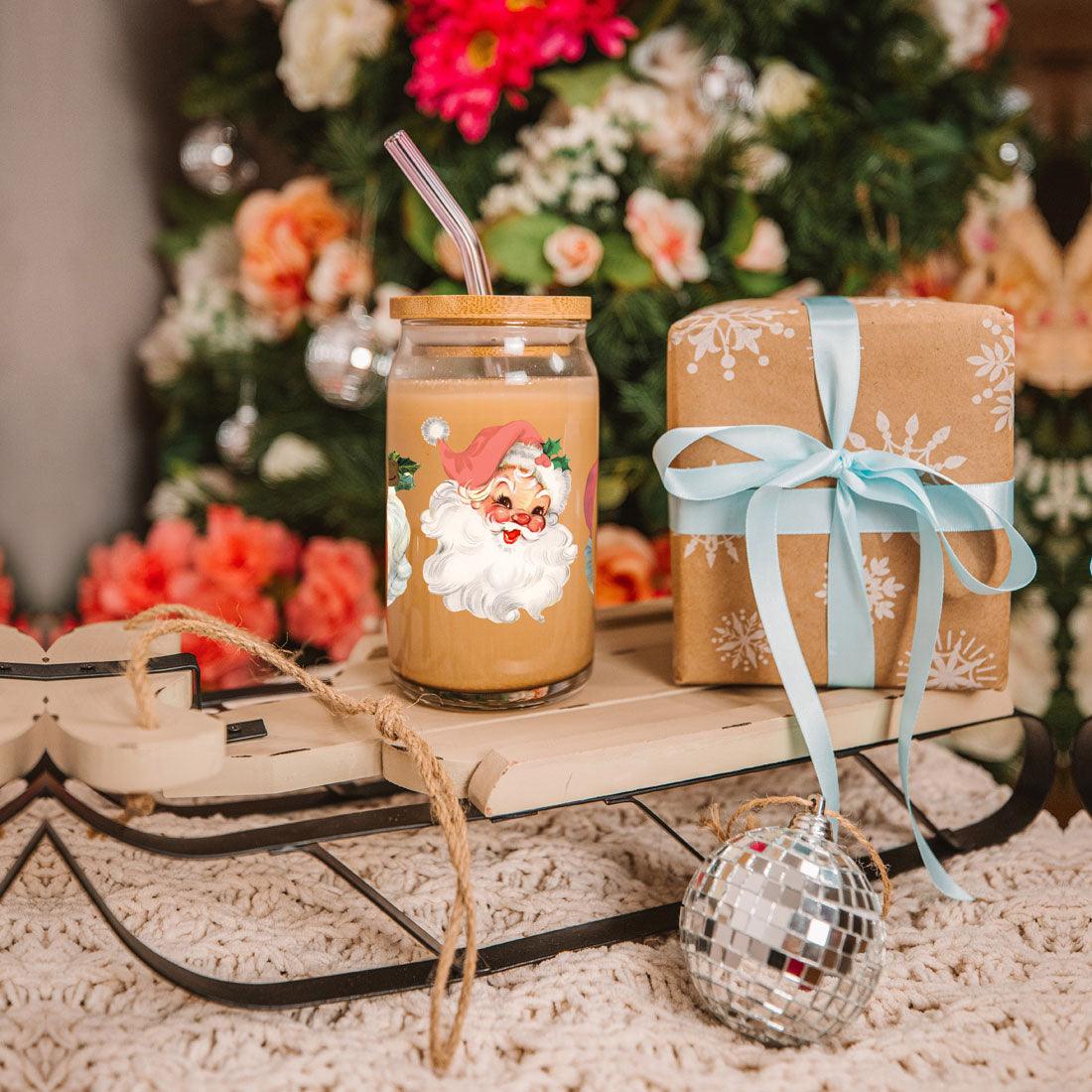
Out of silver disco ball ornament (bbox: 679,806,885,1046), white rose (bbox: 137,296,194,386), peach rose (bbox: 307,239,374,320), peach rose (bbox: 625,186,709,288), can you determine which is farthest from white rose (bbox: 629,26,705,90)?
silver disco ball ornament (bbox: 679,806,885,1046)

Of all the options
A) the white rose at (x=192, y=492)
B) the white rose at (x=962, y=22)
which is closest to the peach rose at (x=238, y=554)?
the white rose at (x=192, y=492)

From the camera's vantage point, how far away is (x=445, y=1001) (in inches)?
27.4

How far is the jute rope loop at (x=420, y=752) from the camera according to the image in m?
0.62

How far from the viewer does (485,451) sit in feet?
2.42

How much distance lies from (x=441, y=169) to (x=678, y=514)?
1.98 ft

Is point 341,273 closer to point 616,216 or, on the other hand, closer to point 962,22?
point 616,216

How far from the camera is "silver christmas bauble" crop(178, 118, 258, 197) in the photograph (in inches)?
56.1

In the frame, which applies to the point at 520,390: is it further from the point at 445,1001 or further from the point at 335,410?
the point at 335,410

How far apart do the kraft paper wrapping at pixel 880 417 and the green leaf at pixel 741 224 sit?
359mm

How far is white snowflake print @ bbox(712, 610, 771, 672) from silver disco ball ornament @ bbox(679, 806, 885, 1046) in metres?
0.18

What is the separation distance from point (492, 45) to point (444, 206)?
18.3 inches

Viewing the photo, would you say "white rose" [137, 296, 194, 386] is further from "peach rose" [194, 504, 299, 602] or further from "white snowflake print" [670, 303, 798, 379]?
"white snowflake print" [670, 303, 798, 379]

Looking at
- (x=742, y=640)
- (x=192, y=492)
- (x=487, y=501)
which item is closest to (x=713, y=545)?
(x=742, y=640)

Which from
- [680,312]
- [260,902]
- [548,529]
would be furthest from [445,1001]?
[680,312]
